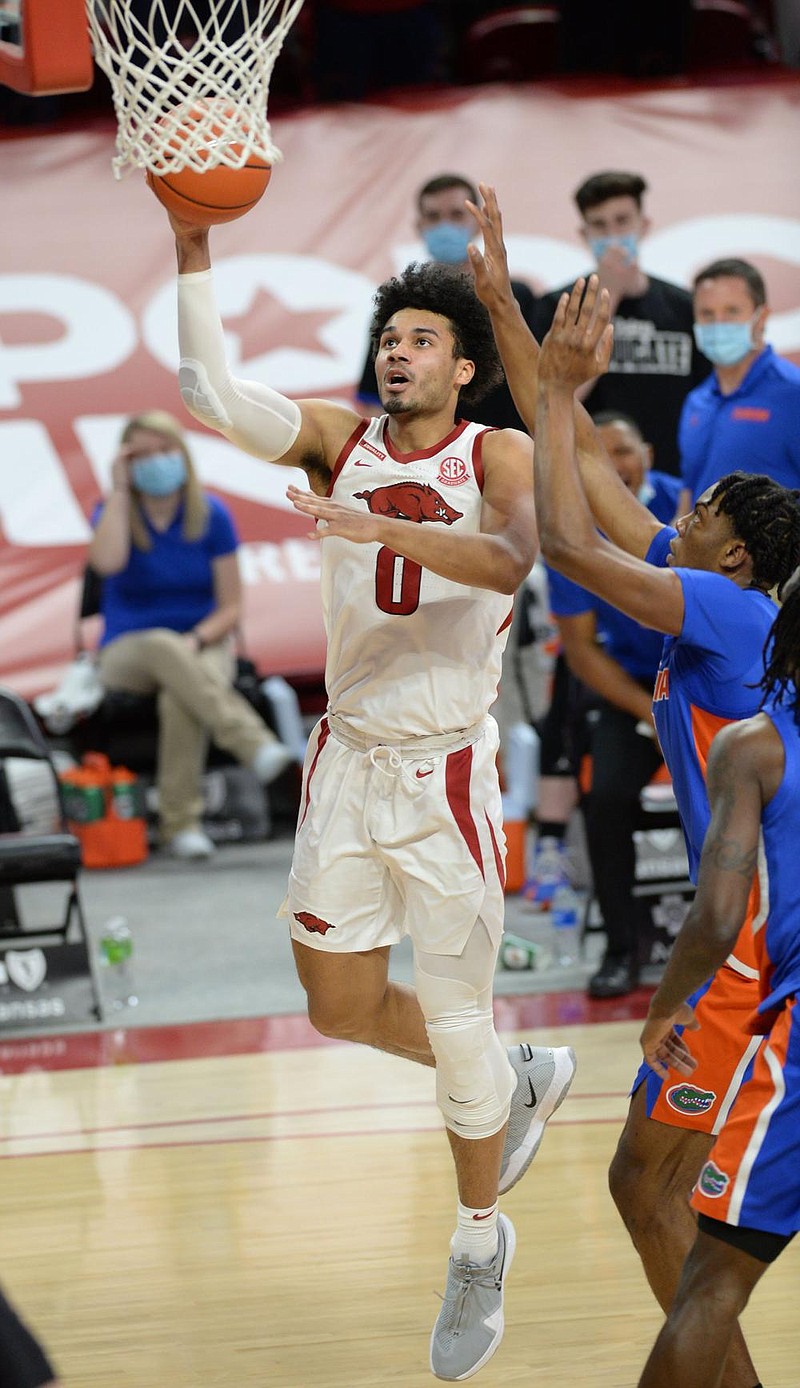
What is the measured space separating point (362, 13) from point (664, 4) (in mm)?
1839

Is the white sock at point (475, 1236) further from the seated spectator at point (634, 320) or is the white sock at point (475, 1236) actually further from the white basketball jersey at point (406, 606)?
the seated spectator at point (634, 320)

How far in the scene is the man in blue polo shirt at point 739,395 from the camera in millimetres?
6531

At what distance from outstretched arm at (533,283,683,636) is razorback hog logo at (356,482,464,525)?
0.69 metres

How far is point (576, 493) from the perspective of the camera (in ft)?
10.8

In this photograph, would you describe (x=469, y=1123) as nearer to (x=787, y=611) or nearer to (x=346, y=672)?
(x=346, y=672)

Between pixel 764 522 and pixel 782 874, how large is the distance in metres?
0.79

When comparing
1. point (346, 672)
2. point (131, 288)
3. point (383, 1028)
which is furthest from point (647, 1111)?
point (131, 288)

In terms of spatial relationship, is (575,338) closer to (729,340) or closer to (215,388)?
(215,388)

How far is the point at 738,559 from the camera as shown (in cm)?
347

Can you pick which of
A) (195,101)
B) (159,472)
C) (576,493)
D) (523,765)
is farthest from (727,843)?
(159,472)

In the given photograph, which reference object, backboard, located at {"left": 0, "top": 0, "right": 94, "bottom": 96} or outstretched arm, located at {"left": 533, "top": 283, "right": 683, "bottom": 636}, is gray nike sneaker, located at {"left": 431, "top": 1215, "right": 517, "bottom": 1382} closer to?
outstretched arm, located at {"left": 533, "top": 283, "right": 683, "bottom": 636}

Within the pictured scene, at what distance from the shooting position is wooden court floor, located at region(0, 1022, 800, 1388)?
4000mm

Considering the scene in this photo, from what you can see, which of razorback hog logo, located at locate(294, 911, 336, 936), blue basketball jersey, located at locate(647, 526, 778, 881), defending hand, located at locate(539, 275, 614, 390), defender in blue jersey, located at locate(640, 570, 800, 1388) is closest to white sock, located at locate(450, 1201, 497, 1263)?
razorback hog logo, located at locate(294, 911, 336, 936)

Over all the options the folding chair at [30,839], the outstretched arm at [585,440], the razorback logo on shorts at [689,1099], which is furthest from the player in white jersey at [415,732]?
the folding chair at [30,839]
